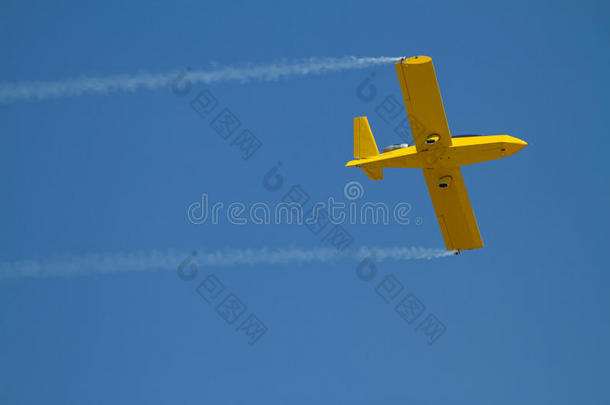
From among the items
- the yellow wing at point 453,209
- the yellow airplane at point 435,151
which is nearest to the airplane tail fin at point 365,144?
the yellow airplane at point 435,151

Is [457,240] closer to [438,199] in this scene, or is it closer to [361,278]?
[438,199]

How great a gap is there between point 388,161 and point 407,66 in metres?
4.40

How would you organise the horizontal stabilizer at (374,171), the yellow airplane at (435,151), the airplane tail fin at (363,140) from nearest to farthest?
the yellow airplane at (435,151), the horizontal stabilizer at (374,171), the airplane tail fin at (363,140)

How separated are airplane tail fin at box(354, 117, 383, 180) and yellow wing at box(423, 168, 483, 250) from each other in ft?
7.11

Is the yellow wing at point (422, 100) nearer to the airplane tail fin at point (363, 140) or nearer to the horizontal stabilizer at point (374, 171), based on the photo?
the horizontal stabilizer at point (374, 171)

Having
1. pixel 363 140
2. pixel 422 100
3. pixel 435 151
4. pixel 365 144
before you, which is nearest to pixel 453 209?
pixel 435 151

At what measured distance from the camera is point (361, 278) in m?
42.4

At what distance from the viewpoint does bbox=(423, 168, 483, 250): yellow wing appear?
1662 inches

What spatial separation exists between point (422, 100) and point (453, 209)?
255 inches

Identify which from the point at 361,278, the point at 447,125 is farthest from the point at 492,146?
the point at 361,278

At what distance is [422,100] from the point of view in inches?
1537

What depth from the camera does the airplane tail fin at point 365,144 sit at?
139 feet

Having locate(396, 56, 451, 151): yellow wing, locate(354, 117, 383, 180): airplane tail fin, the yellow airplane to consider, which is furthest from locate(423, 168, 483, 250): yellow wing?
locate(396, 56, 451, 151): yellow wing

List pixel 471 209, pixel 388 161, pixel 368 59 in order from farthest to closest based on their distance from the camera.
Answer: pixel 471 209
pixel 388 161
pixel 368 59
